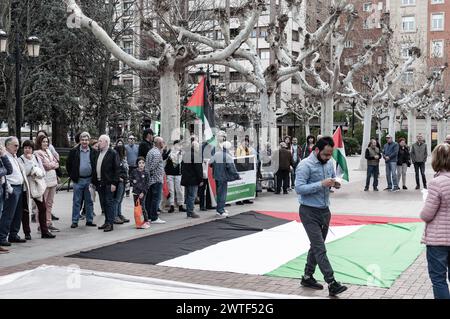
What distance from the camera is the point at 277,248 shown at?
1010 cm

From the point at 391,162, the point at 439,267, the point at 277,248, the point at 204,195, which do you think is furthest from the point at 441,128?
the point at 439,267

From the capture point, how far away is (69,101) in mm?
30109

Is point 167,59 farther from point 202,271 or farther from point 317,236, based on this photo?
point 317,236

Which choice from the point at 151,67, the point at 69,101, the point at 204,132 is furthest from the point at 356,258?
the point at 69,101

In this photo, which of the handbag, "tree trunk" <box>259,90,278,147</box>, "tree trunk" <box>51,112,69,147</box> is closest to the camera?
the handbag

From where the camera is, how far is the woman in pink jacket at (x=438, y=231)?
5.84 metres

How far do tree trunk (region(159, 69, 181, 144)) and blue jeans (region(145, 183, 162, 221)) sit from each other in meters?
2.84

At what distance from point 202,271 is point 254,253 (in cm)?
148

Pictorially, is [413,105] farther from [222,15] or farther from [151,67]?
[151,67]

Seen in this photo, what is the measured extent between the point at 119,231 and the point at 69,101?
19.7m

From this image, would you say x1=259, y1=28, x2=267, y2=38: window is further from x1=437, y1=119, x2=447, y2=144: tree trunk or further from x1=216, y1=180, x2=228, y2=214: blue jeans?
x1=216, y1=180, x2=228, y2=214: blue jeans

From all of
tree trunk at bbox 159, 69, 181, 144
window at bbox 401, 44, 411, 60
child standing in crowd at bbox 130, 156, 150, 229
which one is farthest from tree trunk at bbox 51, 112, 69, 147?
child standing in crowd at bbox 130, 156, 150, 229

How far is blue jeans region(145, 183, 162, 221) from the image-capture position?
509 inches
